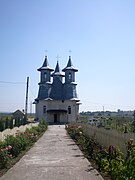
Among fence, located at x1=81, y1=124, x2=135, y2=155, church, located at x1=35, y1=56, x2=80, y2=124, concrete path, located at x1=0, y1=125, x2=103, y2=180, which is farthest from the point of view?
church, located at x1=35, y1=56, x2=80, y2=124

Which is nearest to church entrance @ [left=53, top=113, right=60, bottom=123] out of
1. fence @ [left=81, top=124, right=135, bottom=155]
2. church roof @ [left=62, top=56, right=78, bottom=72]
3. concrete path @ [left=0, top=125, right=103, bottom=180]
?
church roof @ [left=62, top=56, right=78, bottom=72]

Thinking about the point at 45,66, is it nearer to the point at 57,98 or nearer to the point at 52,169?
the point at 57,98

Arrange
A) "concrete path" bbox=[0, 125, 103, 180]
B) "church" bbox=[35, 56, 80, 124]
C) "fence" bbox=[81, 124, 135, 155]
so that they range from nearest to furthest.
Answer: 1. "concrete path" bbox=[0, 125, 103, 180]
2. "fence" bbox=[81, 124, 135, 155]
3. "church" bbox=[35, 56, 80, 124]

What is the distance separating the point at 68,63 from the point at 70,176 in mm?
53749

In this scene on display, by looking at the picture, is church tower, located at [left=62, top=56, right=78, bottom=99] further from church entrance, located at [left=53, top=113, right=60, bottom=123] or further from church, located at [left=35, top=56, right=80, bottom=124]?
church entrance, located at [left=53, top=113, right=60, bottom=123]

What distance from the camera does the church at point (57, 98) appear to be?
2272 inches

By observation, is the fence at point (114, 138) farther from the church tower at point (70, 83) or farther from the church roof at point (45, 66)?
the church roof at point (45, 66)

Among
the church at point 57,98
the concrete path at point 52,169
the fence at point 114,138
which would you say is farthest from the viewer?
the church at point 57,98

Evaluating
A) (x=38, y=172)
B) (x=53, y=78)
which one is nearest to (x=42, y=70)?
(x=53, y=78)

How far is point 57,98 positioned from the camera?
193 feet

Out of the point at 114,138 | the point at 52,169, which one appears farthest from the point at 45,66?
the point at 52,169

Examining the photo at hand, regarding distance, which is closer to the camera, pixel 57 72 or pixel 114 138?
pixel 114 138

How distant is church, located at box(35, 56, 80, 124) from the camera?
57719mm

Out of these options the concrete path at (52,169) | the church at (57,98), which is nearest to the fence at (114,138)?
the concrete path at (52,169)
